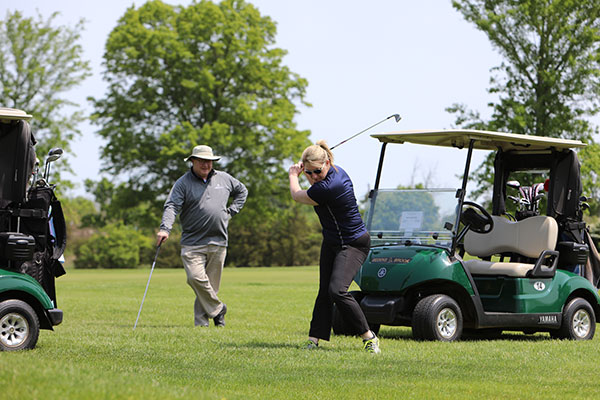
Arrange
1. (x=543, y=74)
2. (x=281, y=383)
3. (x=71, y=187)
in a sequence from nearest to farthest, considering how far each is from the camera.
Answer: (x=281, y=383)
(x=543, y=74)
(x=71, y=187)

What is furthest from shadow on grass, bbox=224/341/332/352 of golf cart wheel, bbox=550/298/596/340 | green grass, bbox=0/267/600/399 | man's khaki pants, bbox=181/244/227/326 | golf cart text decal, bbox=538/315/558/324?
golf cart wheel, bbox=550/298/596/340

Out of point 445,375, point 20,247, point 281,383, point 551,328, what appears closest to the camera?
point 281,383

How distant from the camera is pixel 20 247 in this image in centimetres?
831

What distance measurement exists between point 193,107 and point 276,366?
34.8 meters

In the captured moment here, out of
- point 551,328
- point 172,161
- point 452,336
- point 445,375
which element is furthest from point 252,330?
point 172,161

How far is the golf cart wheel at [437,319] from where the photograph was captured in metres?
9.69

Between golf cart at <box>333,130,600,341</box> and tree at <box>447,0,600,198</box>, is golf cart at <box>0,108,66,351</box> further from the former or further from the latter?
tree at <box>447,0,600,198</box>

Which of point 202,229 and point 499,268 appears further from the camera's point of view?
point 202,229

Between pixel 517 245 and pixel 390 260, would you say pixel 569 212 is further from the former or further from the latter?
pixel 390 260

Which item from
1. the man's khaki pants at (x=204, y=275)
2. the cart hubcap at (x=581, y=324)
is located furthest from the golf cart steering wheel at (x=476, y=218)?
the man's khaki pants at (x=204, y=275)

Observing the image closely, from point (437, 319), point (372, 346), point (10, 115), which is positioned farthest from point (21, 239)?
point (437, 319)

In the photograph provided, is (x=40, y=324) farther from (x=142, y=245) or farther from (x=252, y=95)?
(x=142, y=245)

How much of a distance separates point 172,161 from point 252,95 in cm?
473

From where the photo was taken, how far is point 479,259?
1155 cm
